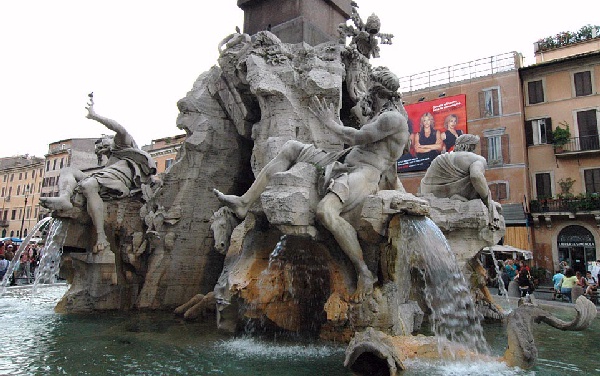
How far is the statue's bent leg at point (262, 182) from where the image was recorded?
237 inches

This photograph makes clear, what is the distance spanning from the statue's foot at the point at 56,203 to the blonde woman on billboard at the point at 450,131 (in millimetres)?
23273

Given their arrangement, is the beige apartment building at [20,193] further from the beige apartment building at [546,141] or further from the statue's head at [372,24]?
the statue's head at [372,24]

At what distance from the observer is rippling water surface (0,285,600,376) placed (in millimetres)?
4496

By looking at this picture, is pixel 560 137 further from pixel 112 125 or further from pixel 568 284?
pixel 112 125

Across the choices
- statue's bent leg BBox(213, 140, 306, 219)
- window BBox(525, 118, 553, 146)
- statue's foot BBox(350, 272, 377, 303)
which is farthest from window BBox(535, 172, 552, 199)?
statue's foot BBox(350, 272, 377, 303)

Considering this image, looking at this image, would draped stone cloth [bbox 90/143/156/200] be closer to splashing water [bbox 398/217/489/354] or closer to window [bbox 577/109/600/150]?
splashing water [bbox 398/217/489/354]

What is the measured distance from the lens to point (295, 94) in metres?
7.24

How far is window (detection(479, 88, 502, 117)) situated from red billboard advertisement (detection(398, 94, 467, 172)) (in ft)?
3.31

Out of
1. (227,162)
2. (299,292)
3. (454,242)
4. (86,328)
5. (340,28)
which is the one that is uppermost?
(340,28)

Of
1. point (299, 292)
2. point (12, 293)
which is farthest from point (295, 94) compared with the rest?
point (12, 293)

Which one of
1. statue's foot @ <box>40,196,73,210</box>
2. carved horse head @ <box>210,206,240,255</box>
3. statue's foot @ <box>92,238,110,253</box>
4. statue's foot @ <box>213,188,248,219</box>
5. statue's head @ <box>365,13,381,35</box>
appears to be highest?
statue's head @ <box>365,13,381,35</box>

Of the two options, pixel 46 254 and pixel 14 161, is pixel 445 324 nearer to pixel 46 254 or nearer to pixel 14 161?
pixel 46 254

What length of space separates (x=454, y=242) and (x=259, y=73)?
3850mm

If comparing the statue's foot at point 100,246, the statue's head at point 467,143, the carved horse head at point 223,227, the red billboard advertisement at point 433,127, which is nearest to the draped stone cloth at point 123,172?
the statue's foot at point 100,246
